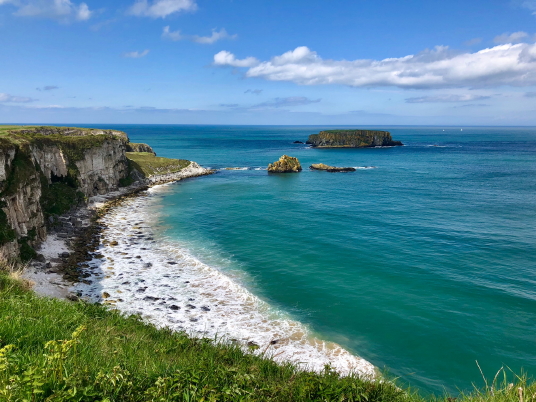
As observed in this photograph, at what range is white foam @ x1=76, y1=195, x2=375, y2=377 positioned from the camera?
816 inches

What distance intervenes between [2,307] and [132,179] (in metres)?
68.3

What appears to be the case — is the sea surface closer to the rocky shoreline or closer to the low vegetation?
the rocky shoreline

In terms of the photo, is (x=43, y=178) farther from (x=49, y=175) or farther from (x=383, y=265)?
(x=383, y=265)

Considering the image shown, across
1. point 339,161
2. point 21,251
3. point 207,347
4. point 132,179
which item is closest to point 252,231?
point 21,251

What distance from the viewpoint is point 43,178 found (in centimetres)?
4694

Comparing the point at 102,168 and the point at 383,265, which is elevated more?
the point at 102,168

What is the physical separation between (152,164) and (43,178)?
4153 cm

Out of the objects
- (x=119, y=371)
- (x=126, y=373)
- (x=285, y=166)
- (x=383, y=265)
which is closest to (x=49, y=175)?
(x=383, y=265)

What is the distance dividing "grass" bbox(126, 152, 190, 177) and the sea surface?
17.8m

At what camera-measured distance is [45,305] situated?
42.5ft

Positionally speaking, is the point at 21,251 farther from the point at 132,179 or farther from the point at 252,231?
the point at 132,179

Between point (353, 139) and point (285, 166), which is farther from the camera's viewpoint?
point (353, 139)

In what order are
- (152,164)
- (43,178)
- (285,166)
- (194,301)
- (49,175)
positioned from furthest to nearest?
(285,166) → (152,164) → (49,175) → (43,178) → (194,301)

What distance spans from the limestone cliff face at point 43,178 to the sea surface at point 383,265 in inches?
353
